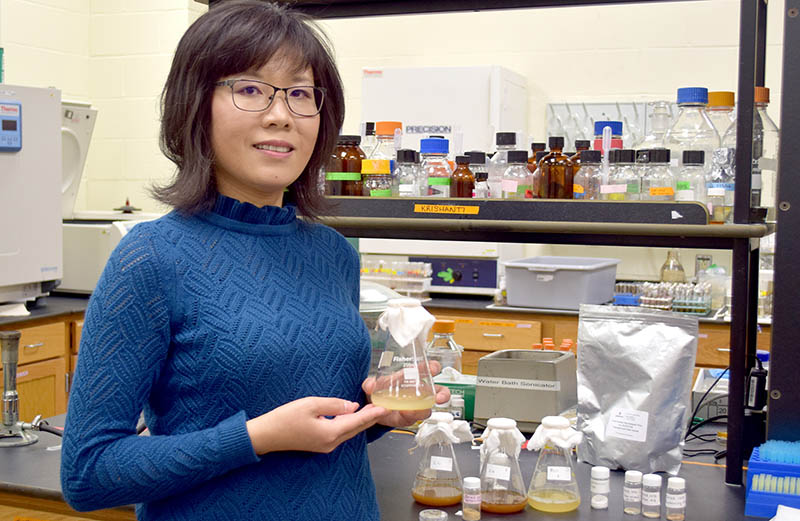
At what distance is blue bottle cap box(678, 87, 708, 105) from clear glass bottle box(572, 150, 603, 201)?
0.23 m

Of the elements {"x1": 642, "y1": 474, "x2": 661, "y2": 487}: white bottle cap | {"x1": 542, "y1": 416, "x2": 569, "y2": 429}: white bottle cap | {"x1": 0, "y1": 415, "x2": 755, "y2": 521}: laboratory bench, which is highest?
{"x1": 542, "y1": 416, "x2": 569, "y2": 429}: white bottle cap

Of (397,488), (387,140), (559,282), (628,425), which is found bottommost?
(397,488)

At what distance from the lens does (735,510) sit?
1635 mm

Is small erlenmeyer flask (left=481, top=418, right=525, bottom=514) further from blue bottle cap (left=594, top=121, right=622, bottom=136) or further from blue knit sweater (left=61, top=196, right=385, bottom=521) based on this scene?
blue bottle cap (left=594, top=121, right=622, bottom=136)

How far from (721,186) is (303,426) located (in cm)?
117

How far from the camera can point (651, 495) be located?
1588 millimetres

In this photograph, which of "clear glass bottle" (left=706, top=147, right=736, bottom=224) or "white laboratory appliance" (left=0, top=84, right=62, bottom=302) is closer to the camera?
"clear glass bottle" (left=706, top=147, right=736, bottom=224)

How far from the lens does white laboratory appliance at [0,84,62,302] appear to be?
137 inches

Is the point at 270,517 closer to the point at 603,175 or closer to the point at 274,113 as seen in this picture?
the point at 274,113

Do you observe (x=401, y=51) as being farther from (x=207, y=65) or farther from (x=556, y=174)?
(x=207, y=65)

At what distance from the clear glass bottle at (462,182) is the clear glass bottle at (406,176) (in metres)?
0.09

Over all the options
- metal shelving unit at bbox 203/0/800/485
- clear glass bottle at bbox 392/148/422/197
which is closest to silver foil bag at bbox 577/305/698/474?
metal shelving unit at bbox 203/0/800/485

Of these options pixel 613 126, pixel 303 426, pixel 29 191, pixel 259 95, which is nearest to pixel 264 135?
pixel 259 95

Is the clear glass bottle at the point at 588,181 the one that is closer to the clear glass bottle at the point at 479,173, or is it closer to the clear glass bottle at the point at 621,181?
the clear glass bottle at the point at 621,181
